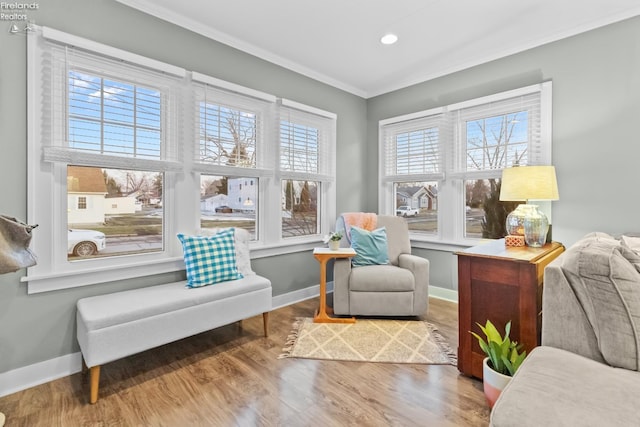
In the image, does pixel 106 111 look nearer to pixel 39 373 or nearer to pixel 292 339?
pixel 39 373

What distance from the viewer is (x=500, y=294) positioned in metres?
1.92

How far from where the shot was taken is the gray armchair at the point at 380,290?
2971 millimetres

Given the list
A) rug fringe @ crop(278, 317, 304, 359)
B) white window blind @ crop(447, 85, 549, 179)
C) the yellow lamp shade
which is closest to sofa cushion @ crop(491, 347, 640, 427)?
the yellow lamp shade

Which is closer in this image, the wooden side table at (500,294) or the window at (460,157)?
the wooden side table at (500,294)

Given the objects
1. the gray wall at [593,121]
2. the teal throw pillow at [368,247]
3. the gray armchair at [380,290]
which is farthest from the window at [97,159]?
the gray wall at [593,121]

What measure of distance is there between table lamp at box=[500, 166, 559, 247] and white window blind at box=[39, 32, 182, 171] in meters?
2.71

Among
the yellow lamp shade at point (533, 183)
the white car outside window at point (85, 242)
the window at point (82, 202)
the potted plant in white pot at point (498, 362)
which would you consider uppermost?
the yellow lamp shade at point (533, 183)

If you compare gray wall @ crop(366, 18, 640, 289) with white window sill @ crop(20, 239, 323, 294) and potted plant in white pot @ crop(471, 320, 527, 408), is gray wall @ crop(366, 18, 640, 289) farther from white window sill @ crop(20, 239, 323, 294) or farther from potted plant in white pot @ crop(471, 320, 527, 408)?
white window sill @ crop(20, 239, 323, 294)

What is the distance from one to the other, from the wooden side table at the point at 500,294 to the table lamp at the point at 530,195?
13cm

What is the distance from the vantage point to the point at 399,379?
80.0 inches

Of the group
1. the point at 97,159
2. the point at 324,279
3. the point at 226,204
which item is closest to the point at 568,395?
the point at 324,279

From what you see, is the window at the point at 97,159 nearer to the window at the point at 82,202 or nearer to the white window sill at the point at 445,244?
the window at the point at 82,202

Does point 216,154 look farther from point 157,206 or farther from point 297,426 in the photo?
point 297,426

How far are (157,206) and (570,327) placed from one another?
2.84 meters
